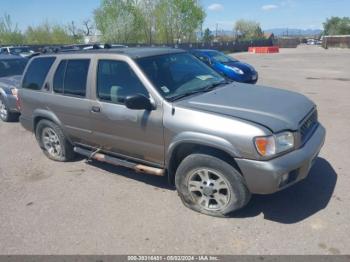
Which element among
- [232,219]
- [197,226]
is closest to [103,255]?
[197,226]

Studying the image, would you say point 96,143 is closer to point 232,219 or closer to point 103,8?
point 232,219

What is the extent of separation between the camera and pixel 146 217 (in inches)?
148

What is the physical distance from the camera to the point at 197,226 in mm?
3543

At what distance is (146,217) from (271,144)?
1.63 meters

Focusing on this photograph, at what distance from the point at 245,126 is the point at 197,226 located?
1199mm

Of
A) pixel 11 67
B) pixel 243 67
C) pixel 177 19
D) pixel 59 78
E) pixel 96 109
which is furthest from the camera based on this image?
pixel 177 19

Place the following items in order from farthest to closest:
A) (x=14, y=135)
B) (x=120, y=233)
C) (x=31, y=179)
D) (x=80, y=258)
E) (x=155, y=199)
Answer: (x=14, y=135) → (x=31, y=179) → (x=155, y=199) → (x=120, y=233) → (x=80, y=258)

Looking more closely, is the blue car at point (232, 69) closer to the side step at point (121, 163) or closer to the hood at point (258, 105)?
the side step at point (121, 163)

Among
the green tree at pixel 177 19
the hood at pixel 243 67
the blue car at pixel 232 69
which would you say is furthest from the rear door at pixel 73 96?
the green tree at pixel 177 19

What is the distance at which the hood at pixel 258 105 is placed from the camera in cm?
336

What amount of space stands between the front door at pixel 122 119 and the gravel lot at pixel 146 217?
587mm

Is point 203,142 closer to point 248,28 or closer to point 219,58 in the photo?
point 219,58

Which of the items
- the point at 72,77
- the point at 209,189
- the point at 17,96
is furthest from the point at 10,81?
the point at 209,189

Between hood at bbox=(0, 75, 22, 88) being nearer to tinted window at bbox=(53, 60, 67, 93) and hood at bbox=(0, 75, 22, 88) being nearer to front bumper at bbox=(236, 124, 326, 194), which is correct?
tinted window at bbox=(53, 60, 67, 93)
